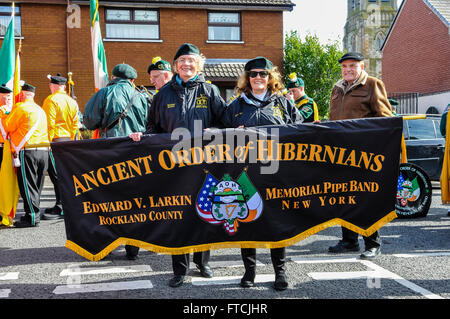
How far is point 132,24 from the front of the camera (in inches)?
731

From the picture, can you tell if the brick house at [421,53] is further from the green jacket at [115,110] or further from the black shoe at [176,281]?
the black shoe at [176,281]

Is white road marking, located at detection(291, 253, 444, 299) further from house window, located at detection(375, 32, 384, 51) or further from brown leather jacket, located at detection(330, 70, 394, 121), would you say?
house window, located at detection(375, 32, 384, 51)

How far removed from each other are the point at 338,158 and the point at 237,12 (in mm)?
16211

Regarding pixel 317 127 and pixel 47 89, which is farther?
pixel 47 89

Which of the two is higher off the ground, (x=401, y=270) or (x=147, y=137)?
(x=147, y=137)

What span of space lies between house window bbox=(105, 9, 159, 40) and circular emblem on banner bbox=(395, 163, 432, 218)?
13.9 meters

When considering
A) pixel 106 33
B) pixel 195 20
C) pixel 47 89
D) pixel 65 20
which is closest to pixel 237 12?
pixel 195 20

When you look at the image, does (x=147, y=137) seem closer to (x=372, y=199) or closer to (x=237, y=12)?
(x=372, y=199)

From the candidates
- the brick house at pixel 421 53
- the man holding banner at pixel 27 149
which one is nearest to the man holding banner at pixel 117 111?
the man holding banner at pixel 27 149

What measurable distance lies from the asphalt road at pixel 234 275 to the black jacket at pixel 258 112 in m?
1.45

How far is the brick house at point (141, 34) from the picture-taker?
18.1 m

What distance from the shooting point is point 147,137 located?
419 centimetres

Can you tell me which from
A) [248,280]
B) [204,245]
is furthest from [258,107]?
[248,280]


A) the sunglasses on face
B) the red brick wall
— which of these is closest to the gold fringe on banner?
the sunglasses on face
